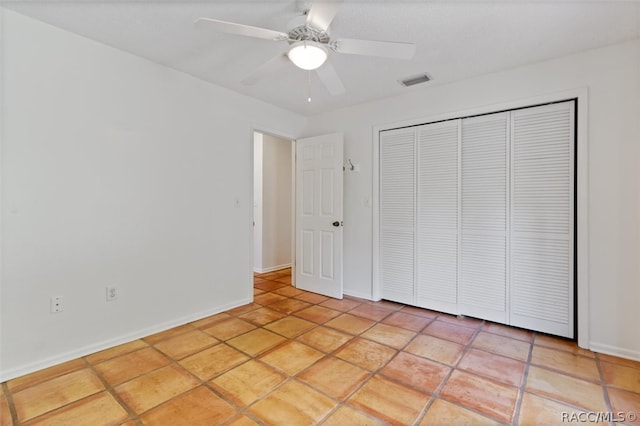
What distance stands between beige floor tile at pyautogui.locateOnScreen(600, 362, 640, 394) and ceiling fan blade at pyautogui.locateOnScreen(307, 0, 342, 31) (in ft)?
9.04

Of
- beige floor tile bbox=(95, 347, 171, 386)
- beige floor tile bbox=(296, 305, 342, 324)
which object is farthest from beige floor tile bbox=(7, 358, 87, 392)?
beige floor tile bbox=(296, 305, 342, 324)

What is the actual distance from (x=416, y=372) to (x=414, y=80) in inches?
101

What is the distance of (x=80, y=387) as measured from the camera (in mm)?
1877

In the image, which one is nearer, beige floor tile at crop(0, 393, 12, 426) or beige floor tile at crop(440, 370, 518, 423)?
beige floor tile at crop(0, 393, 12, 426)

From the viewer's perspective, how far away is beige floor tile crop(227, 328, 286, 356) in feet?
7.77

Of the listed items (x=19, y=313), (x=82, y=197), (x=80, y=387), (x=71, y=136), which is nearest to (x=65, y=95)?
(x=71, y=136)

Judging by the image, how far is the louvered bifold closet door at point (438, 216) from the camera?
3076 mm

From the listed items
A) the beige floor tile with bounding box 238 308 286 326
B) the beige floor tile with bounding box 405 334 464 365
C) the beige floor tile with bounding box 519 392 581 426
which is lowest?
the beige floor tile with bounding box 519 392 581 426

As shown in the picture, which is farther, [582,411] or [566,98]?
[566,98]

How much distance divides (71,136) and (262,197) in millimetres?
2886

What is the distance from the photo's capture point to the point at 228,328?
2770 mm

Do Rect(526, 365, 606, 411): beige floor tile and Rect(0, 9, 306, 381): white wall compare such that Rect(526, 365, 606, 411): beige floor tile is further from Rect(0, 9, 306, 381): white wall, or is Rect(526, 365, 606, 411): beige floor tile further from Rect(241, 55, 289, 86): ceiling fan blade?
Rect(0, 9, 306, 381): white wall

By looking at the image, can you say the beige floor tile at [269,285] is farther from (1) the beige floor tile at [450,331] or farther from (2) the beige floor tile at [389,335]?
(1) the beige floor tile at [450,331]

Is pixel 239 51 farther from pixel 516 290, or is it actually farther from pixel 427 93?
pixel 516 290
